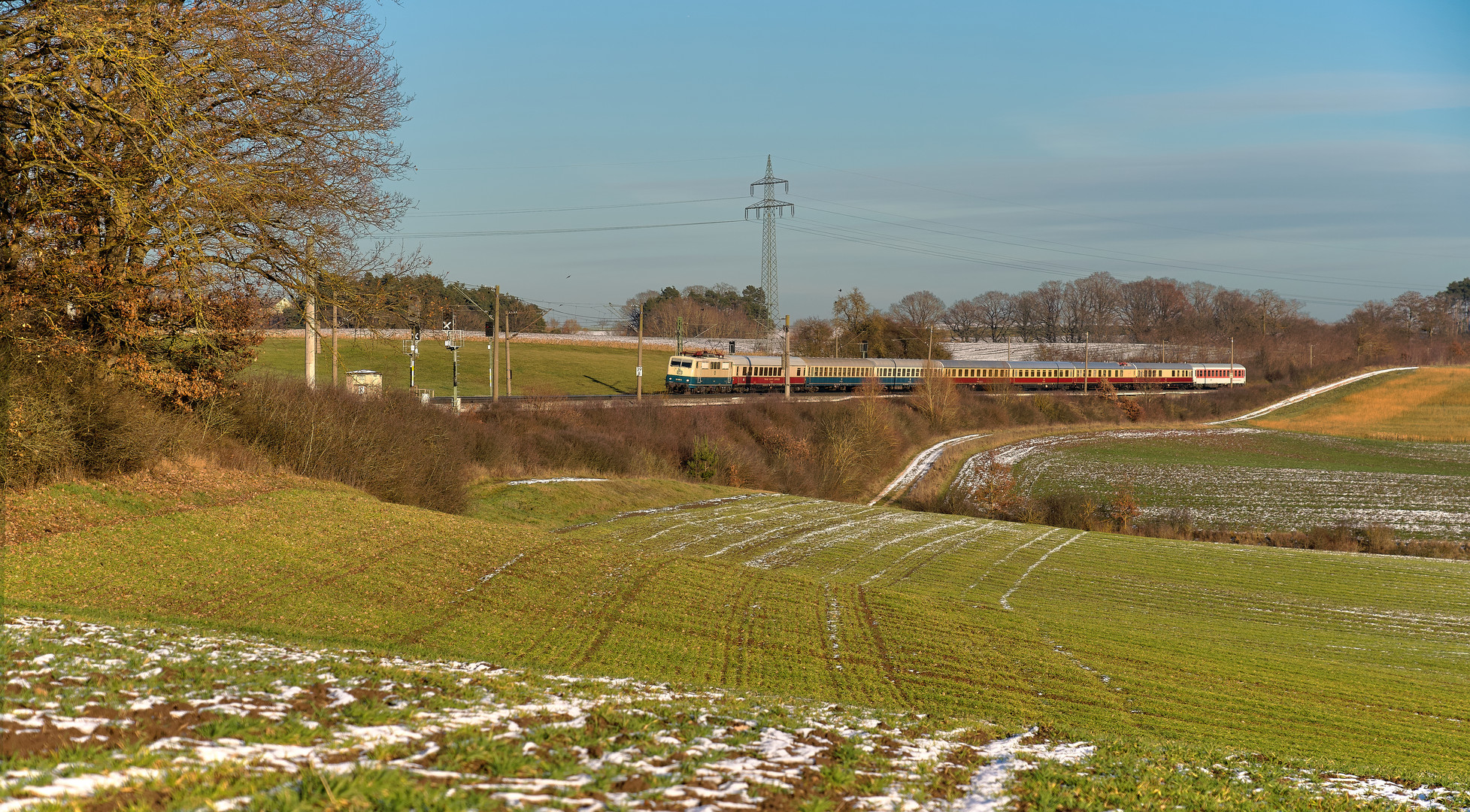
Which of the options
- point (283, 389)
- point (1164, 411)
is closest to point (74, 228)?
point (283, 389)

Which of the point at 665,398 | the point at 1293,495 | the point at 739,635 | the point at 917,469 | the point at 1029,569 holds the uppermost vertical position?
the point at 665,398

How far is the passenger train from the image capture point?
69.1m

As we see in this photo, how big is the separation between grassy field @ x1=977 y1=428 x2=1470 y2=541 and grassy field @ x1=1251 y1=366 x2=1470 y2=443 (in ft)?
19.4

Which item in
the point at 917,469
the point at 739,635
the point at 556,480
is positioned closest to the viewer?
the point at 739,635

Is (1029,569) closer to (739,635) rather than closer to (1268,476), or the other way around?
(739,635)

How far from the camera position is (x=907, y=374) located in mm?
80500

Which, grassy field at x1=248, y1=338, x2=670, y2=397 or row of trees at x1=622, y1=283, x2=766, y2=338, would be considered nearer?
grassy field at x1=248, y1=338, x2=670, y2=397

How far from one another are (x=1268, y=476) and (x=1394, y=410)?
1685 inches

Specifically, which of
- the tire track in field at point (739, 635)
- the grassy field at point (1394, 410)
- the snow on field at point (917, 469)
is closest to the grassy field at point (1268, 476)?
the snow on field at point (917, 469)

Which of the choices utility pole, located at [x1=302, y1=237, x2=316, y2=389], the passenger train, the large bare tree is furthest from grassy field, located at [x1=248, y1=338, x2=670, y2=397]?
the large bare tree

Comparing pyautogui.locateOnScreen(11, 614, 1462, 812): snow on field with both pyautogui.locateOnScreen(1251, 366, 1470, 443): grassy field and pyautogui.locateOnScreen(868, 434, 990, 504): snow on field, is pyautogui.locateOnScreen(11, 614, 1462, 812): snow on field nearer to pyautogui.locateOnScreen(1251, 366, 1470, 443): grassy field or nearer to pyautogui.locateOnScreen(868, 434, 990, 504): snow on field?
pyautogui.locateOnScreen(868, 434, 990, 504): snow on field

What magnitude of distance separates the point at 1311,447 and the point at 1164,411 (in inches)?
630

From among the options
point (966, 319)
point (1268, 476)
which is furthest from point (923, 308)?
point (1268, 476)

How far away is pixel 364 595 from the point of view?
14414 millimetres
